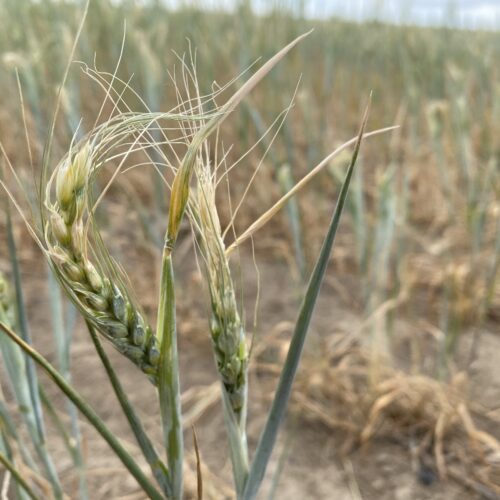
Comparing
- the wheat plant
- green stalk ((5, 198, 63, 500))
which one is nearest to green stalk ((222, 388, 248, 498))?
the wheat plant

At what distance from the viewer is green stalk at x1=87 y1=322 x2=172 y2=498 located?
335 millimetres

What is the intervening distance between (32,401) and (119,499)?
0.44 m

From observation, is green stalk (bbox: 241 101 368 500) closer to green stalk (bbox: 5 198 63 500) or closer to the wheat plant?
the wheat plant

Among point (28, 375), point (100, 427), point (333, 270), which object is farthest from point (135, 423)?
point (333, 270)

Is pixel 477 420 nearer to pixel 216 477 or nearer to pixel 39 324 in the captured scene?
pixel 216 477

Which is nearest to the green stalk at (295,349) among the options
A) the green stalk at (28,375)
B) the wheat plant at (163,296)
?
the wheat plant at (163,296)

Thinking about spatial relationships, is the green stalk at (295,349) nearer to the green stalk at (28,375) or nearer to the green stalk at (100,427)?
the green stalk at (100,427)

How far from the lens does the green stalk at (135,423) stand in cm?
34

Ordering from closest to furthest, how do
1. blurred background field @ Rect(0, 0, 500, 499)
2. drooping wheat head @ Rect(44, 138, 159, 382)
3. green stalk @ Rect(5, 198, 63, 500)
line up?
drooping wheat head @ Rect(44, 138, 159, 382) → green stalk @ Rect(5, 198, 63, 500) → blurred background field @ Rect(0, 0, 500, 499)

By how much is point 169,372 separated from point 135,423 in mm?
40

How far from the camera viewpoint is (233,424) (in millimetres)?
367

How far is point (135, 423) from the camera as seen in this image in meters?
0.34

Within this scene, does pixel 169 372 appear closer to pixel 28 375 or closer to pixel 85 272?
pixel 85 272

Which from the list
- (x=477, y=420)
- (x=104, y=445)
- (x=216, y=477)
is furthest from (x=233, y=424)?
(x=477, y=420)
